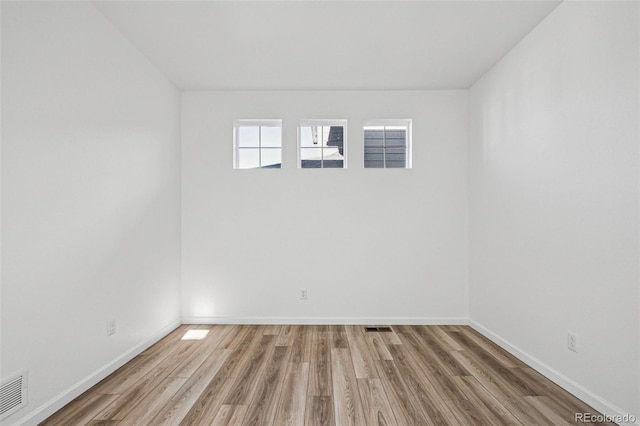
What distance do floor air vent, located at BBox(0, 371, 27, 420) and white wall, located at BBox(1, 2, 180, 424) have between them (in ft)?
0.15

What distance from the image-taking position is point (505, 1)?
2.22m

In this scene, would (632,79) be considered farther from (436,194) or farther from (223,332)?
(223,332)

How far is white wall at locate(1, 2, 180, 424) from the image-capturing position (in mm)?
1707

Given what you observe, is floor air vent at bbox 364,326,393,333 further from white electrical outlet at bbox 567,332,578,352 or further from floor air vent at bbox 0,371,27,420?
floor air vent at bbox 0,371,27,420

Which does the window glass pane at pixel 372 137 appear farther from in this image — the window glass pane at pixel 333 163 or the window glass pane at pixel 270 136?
the window glass pane at pixel 270 136

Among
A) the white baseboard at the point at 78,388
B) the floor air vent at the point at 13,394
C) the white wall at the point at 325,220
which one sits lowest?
the white baseboard at the point at 78,388

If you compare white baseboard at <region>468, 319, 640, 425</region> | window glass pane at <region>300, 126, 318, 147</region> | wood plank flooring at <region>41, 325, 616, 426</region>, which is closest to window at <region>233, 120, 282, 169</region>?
window glass pane at <region>300, 126, 318, 147</region>

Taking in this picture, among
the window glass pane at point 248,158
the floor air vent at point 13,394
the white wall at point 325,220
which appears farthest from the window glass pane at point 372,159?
the floor air vent at point 13,394

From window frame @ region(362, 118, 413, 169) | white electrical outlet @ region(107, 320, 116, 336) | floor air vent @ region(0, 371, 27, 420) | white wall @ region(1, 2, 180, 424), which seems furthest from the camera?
window frame @ region(362, 118, 413, 169)

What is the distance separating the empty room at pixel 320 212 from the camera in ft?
6.00

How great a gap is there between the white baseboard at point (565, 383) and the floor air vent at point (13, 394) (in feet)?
11.2

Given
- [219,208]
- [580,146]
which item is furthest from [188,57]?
[580,146]

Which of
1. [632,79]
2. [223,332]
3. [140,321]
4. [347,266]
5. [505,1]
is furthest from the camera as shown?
[347,266]

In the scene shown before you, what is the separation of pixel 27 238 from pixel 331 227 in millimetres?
2658
